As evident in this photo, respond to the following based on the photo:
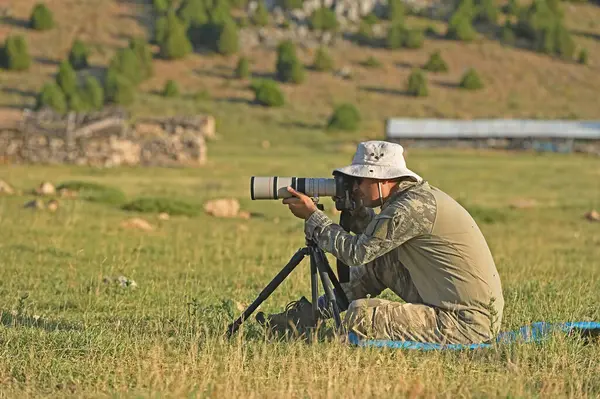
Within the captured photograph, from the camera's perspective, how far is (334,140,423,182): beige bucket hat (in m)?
7.18

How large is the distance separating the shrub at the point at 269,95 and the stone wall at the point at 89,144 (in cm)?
3080

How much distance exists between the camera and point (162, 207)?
2112 centimetres

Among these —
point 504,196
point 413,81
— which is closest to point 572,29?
point 413,81

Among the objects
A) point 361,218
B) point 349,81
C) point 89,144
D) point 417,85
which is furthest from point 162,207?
point 349,81

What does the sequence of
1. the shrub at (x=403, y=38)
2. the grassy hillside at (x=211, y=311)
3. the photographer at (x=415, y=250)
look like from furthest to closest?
the shrub at (x=403, y=38) → the photographer at (x=415, y=250) → the grassy hillside at (x=211, y=311)

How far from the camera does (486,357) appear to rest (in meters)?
7.18

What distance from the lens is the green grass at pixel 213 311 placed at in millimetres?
6465

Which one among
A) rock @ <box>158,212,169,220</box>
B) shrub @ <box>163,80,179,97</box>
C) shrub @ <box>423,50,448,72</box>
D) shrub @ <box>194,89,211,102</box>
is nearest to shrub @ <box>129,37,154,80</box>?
shrub @ <box>163,80,179,97</box>

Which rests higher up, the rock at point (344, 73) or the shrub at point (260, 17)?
the shrub at point (260, 17)

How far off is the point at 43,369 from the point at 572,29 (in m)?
103

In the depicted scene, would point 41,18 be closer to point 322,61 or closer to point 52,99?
point 322,61

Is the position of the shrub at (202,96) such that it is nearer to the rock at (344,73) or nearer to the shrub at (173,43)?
the shrub at (173,43)

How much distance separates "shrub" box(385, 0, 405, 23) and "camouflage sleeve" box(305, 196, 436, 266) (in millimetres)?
96049

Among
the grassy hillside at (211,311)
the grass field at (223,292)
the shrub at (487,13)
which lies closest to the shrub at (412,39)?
the shrub at (487,13)
